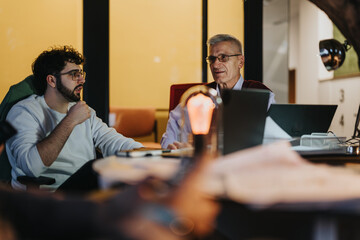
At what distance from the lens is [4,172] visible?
1905 mm

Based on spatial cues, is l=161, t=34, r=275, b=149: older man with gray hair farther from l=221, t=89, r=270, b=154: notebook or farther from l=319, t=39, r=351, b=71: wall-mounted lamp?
l=221, t=89, r=270, b=154: notebook

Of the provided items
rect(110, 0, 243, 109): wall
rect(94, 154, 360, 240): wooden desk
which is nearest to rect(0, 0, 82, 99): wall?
rect(110, 0, 243, 109): wall

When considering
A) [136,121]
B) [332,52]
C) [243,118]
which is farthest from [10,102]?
[136,121]

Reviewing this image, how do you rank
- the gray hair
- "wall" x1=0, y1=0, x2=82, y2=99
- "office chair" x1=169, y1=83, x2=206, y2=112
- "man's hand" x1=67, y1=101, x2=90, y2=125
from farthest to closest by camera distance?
"wall" x1=0, y1=0, x2=82, y2=99 < "office chair" x1=169, y1=83, x2=206, y2=112 < the gray hair < "man's hand" x1=67, y1=101, x2=90, y2=125

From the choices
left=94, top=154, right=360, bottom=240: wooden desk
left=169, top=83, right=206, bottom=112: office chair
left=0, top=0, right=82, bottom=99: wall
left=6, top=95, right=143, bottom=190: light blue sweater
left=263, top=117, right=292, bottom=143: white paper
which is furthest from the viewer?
left=0, top=0, right=82, bottom=99: wall

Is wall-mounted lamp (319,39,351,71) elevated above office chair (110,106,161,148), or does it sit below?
above

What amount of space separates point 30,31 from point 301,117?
2852mm

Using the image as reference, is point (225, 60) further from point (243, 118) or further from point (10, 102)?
point (243, 118)

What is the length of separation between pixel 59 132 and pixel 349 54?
379 cm

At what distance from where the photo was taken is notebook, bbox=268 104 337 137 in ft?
5.26

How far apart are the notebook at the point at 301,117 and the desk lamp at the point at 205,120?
1.45 ft

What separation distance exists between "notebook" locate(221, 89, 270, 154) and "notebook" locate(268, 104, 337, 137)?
1.71ft

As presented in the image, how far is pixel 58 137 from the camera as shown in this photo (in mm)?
1902

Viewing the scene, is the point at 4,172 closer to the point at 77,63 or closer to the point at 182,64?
the point at 77,63
